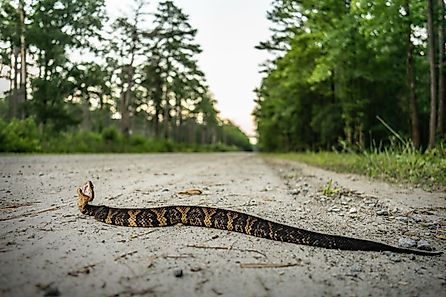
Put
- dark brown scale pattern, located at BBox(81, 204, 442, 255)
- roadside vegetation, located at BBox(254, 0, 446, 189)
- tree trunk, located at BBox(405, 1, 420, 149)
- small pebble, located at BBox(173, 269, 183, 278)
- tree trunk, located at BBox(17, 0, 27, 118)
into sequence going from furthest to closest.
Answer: tree trunk, located at BBox(405, 1, 420, 149)
roadside vegetation, located at BBox(254, 0, 446, 189)
tree trunk, located at BBox(17, 0, 27, 118)
dark brown scale pattern, located at BBox(81, 204, 442, 255)
small pebble, located at BBox(173, 269, 183, 278)

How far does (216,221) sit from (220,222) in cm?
3

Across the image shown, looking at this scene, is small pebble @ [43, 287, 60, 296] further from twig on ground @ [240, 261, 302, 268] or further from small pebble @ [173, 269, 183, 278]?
twig on ground @ [240, 261, 302, 268]

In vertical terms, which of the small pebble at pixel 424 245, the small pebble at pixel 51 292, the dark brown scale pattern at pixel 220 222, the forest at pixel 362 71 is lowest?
the small pebble at pixel 424 245

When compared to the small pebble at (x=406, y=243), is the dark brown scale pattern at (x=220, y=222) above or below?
above

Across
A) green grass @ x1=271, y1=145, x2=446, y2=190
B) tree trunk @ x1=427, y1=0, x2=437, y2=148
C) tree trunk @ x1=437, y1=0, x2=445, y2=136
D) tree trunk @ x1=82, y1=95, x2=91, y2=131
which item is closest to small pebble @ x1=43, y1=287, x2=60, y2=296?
tree trunk @ x1=82, y1=95, x2=91, y2=131

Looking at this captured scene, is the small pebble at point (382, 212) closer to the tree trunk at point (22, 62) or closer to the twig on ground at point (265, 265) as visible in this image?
the twig on ground at point (265, 265)

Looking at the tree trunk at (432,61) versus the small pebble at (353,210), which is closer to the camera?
the small pebble at (353,210)

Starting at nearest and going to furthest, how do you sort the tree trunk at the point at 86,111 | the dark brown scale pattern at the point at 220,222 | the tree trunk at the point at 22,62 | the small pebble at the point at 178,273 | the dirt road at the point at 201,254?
the dirt road at the point at 201,254 → the small pebble at the point at 178,273 → the dark brown scale pattern at the point at 220,222 → the tree trunk at the point at 22,62 → the tree trunk at the point at 86,111

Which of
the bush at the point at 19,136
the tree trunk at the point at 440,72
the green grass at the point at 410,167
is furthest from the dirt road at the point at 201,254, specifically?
the tree trunk at the point at 440,72

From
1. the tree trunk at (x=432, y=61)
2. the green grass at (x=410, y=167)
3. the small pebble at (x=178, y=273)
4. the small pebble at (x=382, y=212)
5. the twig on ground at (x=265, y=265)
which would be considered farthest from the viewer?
the tree trunk at (x=432, y=61)

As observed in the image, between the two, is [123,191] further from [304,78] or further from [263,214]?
[304,78]

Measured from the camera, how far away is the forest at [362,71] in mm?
7242

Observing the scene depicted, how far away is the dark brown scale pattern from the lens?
98.9 inches

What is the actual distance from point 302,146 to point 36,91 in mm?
23437
